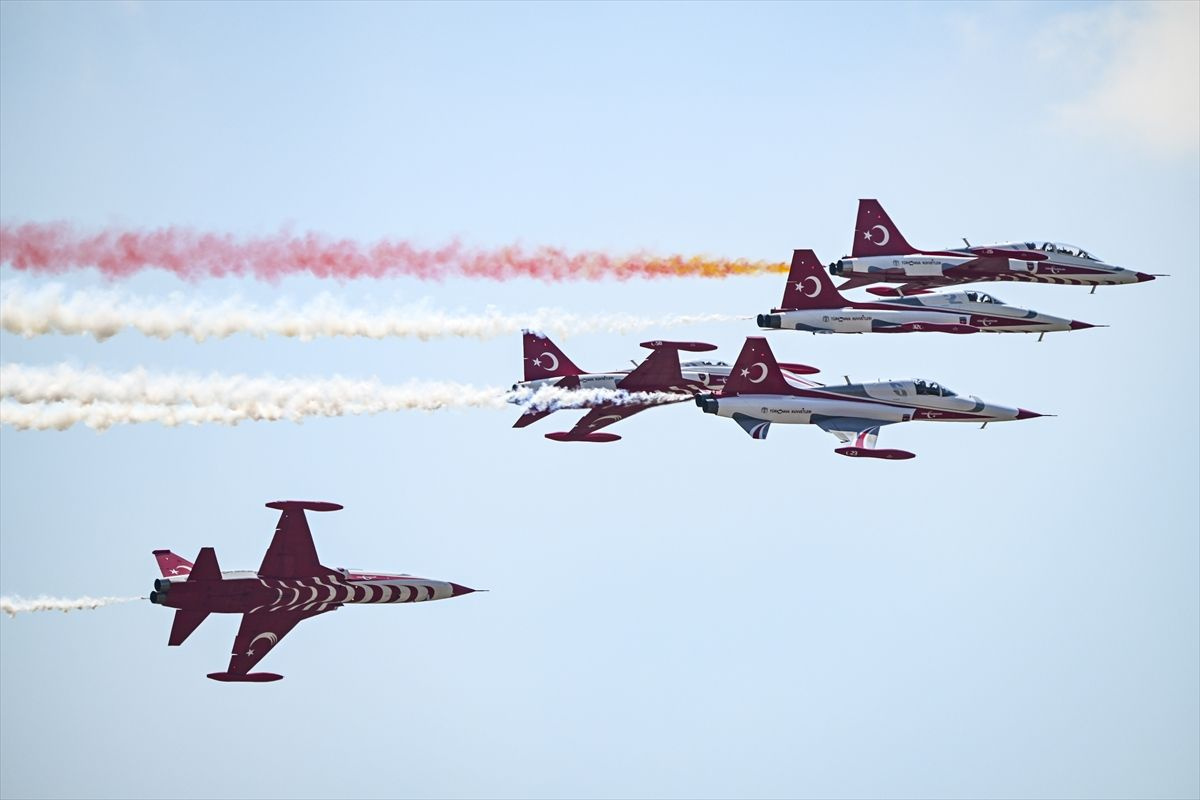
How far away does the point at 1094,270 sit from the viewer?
79188 mm

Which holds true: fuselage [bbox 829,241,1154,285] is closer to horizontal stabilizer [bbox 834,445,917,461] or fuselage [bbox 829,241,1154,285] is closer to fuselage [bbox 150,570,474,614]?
horizontal stabilizer [bbox 834,445,917,461]

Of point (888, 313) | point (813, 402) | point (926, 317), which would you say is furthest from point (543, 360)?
point (926, 317)

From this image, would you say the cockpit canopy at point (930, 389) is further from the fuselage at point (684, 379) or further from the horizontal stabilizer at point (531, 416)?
the horizontal stabilizer at point (531, 416)

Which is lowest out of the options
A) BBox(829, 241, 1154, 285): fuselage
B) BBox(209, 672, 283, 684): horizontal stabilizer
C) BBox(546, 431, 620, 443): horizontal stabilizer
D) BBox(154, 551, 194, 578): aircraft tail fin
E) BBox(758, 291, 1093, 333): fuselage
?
BBox(209, 672, 283, 684): horizontal stabilizer

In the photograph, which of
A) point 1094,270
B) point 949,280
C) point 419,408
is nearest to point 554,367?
point 419,408

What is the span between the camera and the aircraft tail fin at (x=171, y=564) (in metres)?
70.8

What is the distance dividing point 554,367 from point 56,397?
71.0 feet

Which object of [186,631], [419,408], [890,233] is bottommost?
Result: [186,631]

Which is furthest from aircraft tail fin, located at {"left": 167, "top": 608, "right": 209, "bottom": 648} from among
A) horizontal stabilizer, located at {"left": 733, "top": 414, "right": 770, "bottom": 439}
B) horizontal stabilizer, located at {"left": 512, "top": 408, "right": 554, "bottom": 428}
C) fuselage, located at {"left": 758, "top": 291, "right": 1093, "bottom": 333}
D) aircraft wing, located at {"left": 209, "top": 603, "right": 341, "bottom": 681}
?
fuselage, located at {"left": 758, "top": 291, "right": 1093, "bottom": 333}

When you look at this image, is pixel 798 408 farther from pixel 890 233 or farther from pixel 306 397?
pixel 306 397

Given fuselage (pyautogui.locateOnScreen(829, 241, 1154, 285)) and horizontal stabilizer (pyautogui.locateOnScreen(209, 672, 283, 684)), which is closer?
horizontal stabilizer (pyautogui.locateOnScreen(209, 672, 283, 684))

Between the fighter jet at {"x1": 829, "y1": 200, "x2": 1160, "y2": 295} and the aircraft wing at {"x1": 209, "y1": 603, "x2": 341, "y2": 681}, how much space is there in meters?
22.5

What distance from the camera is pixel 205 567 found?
6756 cm

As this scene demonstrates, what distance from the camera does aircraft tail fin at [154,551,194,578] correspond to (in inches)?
2785
